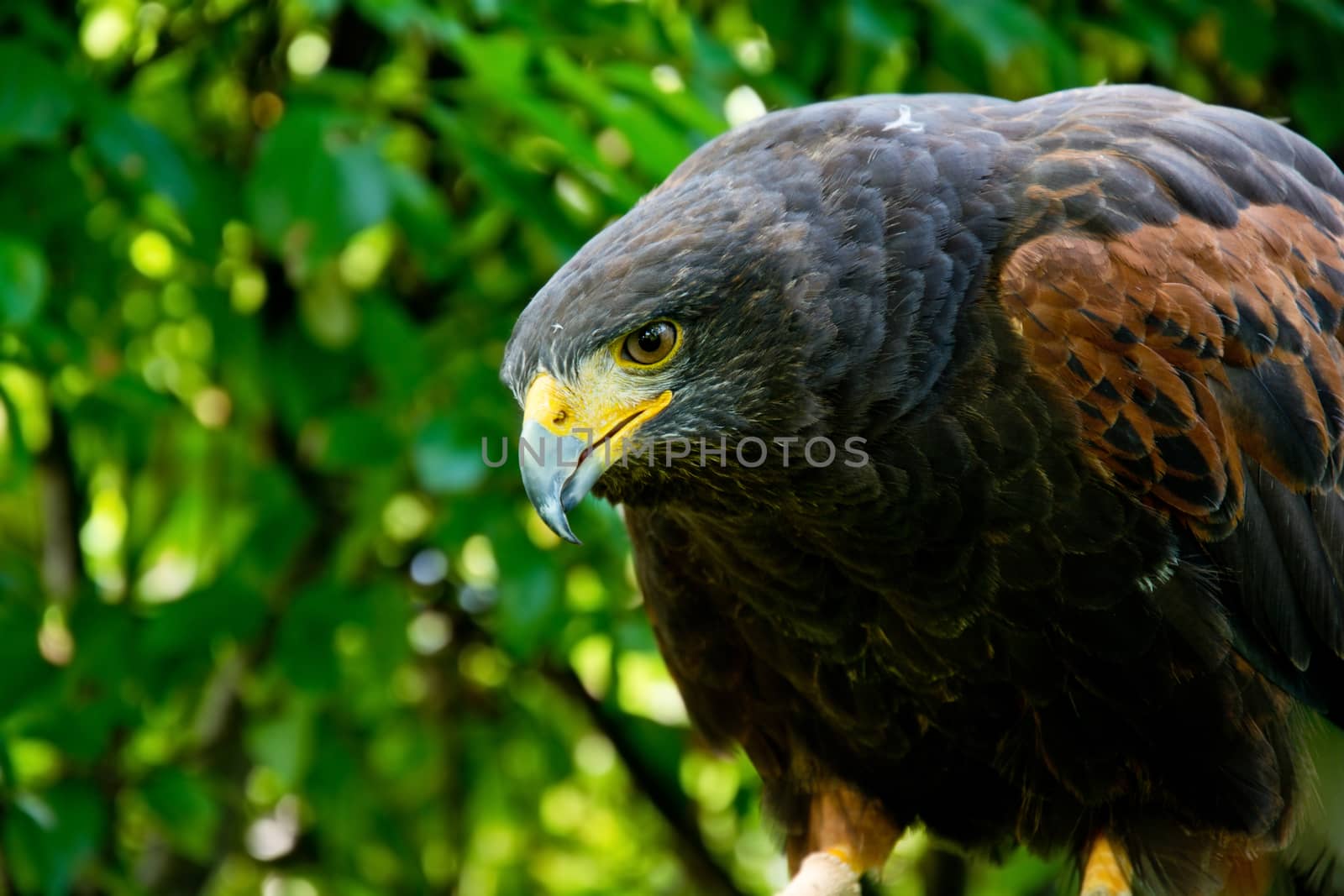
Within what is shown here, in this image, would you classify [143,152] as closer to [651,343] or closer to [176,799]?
[651,343]

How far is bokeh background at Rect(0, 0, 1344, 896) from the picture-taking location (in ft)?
12.2

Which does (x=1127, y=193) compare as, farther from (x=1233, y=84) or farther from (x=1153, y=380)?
(x=1233, y=84)

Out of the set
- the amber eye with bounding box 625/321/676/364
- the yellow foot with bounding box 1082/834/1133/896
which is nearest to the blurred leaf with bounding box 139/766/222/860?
the amber eye with bounding box 625/321/676/364

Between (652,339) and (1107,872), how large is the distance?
1600 millimetres

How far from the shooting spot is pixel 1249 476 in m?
2.98

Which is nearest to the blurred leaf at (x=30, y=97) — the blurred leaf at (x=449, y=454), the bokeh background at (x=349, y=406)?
the bokeh background at (x=349, y=406)

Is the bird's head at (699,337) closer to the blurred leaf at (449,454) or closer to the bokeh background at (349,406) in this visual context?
the bokeh background at (349,406)

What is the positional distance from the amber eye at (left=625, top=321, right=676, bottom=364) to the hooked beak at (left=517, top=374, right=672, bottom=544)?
0.25ft

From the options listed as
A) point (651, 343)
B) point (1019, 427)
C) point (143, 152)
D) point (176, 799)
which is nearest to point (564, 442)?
point (651, 343)

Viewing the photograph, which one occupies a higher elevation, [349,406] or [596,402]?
[596,402]

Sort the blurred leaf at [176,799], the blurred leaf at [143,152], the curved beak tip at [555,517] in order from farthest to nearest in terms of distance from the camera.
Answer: the blurred leaf at [176,799] < the blurred leaf at [143,152] < the curved beak tip at [555,517]

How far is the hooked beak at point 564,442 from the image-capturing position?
270 centimetres

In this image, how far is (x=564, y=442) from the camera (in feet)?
9.09

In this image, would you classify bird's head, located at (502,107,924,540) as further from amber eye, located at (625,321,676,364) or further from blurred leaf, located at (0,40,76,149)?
blurred leaf, located at (0,40,76,149)
